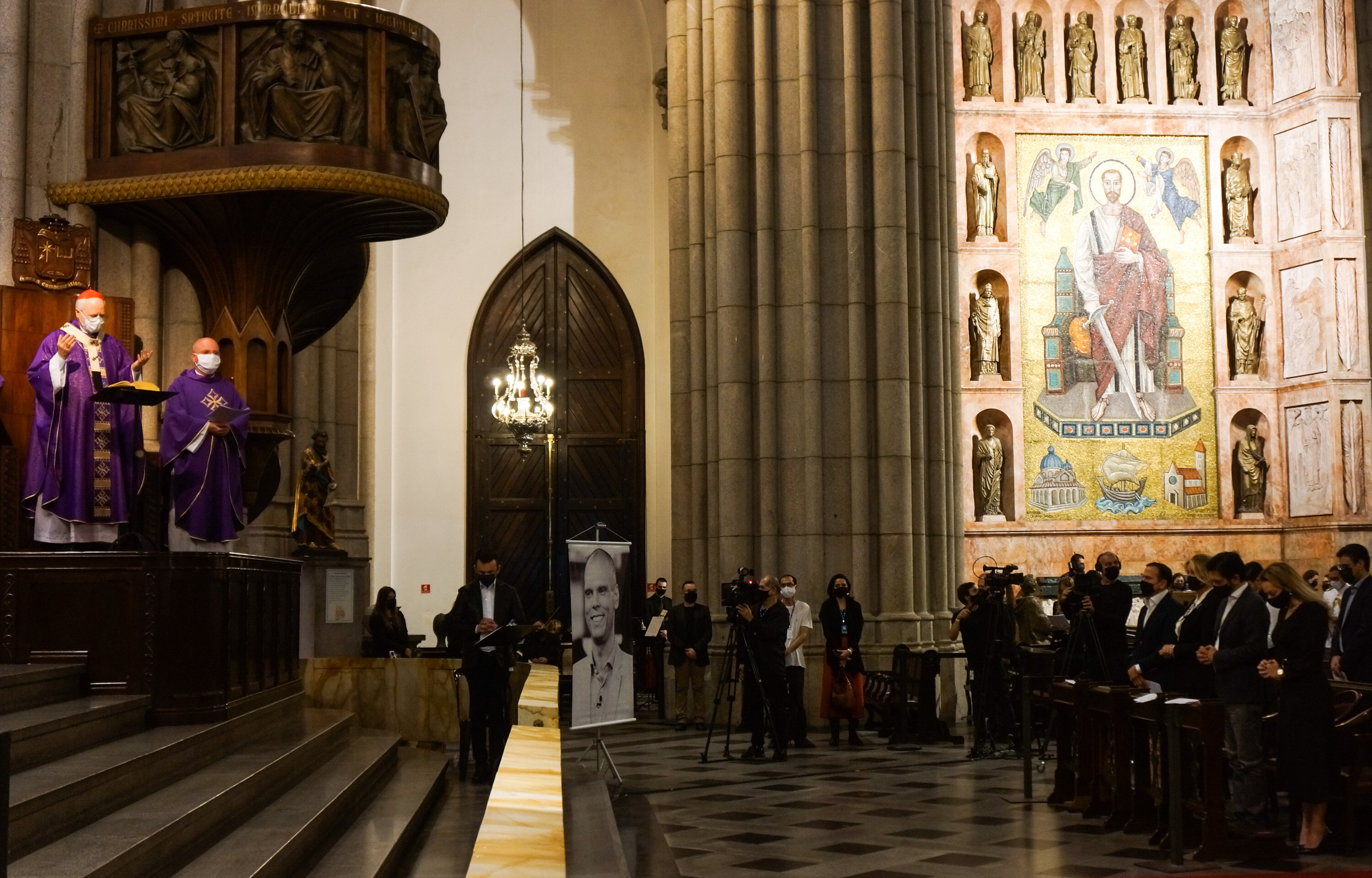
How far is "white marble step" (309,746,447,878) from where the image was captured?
6.58 meters

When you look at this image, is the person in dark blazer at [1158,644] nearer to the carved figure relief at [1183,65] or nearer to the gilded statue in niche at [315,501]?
the gilded statue in niche at [315,501]

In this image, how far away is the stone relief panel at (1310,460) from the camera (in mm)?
21938

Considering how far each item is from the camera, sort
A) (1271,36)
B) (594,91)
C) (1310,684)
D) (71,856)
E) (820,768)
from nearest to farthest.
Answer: (71,856)
(1310,684)
(820,768)
(594,91)
(1271,36)

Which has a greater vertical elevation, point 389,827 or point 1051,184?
point 1051,184

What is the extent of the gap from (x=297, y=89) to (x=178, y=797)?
568 centimetres

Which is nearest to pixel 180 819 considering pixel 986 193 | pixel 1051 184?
pixel 986 193

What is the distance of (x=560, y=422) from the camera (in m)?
21.5

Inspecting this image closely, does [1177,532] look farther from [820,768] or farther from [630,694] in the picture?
[630,694]

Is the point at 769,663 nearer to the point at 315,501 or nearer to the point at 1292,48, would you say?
the point at 315,501

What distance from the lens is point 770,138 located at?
1634cm

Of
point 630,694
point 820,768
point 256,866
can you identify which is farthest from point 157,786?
point 820,768

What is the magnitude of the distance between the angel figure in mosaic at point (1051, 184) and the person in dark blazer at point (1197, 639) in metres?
14.0

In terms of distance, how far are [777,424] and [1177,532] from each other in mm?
9321

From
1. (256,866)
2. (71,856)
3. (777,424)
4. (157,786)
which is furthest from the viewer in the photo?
(777,424)
